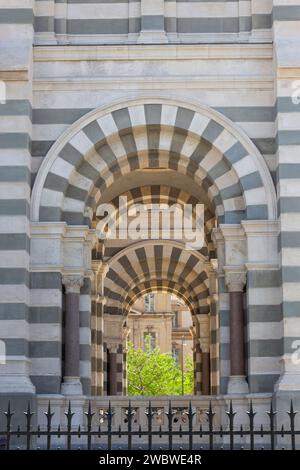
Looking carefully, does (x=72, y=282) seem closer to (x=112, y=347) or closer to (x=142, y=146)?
(x=142, y=146)

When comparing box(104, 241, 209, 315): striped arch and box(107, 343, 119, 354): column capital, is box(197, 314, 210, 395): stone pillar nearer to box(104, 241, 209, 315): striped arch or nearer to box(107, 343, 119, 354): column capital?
box(104, 241, 209, 315): striped arch

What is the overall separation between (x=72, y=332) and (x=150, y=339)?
174 ft

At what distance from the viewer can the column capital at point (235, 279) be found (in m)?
17.0

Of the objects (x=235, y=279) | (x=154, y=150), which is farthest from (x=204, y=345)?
(x=154, y=150)

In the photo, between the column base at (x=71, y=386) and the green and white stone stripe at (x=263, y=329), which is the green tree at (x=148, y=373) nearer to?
the column base at (x=71, y=386)

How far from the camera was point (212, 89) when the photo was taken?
17281mm

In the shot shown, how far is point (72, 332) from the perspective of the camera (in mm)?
17078

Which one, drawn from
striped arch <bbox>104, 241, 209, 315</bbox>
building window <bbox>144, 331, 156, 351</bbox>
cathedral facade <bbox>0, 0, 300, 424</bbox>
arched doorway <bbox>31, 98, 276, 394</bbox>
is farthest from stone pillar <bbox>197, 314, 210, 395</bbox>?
building window <bbox>144, 331, 156, 351</bbox>

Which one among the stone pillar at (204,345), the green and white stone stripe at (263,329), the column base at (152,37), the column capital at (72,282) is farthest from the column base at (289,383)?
the stone pillar at (204,345)

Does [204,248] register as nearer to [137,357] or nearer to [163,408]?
[163,408]

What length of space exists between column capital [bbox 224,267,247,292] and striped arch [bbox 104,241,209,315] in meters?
9.57

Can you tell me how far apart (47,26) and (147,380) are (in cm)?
4688

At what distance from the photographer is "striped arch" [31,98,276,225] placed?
55.7 feet

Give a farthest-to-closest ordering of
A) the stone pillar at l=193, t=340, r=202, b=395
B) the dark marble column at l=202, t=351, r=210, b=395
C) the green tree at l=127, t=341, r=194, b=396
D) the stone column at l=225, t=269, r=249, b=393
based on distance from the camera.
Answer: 1. the green tree at l=127, t=341, r=194, b=396
2. the stone pillar at l=193, t=340, r=202, b=395
3. the dark marble column at l=202, t=351, r=210, b=395
4. the stone column at l=225, t=269, r=249, b=393
